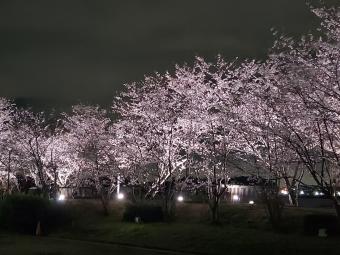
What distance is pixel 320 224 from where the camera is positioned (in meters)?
21.9

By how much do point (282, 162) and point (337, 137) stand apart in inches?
195

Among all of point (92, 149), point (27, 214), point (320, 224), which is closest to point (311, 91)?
point (320, 224)

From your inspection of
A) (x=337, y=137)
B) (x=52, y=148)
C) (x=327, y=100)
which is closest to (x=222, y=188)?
(x=337, y=137)

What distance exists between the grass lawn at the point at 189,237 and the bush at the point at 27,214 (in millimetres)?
1018

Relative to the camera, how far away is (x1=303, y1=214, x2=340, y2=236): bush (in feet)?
71.3

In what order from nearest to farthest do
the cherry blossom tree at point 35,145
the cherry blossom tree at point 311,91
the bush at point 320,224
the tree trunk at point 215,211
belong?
the cherry blossom tree at point 311,91, the bush at point 320,224, the tree trunk at point 215,211, the cherry blossom tree at point 35,145

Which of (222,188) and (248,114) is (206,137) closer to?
(222,188)

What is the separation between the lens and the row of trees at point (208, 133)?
1697 centimetres

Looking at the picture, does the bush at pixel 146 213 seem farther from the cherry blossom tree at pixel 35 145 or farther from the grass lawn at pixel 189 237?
the cherry blossom tree at pixel 35 145

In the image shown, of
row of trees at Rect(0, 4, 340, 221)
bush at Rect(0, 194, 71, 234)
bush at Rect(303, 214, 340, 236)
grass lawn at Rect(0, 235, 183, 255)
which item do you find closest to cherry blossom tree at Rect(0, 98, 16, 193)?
row of trees at Rect(0, 4, 340, 221)

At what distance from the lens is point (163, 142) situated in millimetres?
32125

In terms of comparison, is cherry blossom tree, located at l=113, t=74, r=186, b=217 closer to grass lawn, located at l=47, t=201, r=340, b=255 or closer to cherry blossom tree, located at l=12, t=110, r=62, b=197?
grass lawn, located at l=47, t=201, r=340, b=255

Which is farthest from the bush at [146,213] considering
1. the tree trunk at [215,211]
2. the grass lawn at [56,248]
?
the grass lawn at [56,248]

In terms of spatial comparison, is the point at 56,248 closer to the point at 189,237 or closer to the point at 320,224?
the point at 189,237
